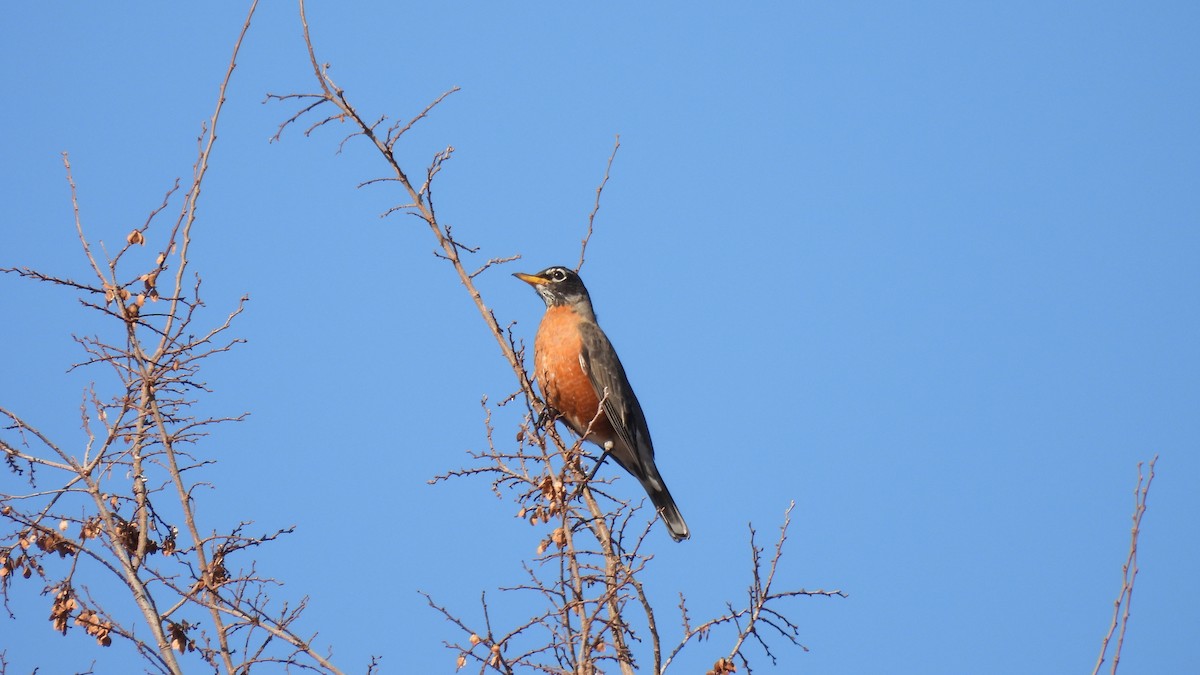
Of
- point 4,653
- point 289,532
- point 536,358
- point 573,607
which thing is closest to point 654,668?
point 573,607

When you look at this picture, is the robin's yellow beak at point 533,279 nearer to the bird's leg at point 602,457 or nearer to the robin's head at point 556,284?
the robin's head at point 556,284

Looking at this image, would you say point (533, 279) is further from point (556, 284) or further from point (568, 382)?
point (568, 382)

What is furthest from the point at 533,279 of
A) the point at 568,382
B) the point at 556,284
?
the point at 568,382

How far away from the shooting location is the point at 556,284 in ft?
25.4

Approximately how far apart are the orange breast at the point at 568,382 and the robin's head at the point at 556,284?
39 cm

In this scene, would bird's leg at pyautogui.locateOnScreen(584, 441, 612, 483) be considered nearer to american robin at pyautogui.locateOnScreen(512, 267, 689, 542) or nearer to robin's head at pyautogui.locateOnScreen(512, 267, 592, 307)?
american robin at pyautogui.locateOnScreen(512, 267, 689, 542)

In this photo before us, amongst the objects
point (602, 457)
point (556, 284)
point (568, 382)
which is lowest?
point (602, 457)

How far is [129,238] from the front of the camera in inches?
182

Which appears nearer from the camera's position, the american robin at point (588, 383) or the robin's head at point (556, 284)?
the american robin at point (588, 383)

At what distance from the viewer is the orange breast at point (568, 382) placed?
23.4 ft

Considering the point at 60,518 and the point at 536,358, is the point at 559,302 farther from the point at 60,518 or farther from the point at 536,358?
the point at 60,518

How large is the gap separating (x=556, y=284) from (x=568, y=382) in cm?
84

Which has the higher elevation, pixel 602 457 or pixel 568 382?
pixel 568 382

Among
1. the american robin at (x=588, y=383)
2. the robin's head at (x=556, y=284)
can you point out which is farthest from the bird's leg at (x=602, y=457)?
the robin's head at (x=556, y=284)
